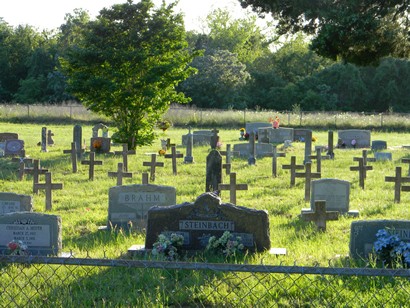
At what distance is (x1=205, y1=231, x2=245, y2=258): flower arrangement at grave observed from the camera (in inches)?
351

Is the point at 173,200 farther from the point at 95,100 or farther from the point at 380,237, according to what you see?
the point at 95,100

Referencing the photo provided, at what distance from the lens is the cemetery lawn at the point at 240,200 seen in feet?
31.2

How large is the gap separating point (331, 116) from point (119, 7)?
25.1 metres

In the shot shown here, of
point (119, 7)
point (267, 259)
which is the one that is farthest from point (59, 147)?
point (267, 259)

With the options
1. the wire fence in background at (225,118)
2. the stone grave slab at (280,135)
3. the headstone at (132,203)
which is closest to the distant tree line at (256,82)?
the wire fence in background at (225,118)

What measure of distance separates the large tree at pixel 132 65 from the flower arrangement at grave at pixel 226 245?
60.1ft

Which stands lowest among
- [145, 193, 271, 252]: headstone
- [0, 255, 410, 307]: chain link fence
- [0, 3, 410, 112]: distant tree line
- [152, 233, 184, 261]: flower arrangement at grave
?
[0, 255, 410, 307]: chain link fence

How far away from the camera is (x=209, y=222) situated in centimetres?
929

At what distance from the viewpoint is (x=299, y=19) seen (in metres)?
19.3

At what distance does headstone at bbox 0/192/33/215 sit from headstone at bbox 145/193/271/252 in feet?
9.58

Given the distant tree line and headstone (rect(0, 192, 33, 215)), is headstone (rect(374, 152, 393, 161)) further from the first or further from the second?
the distant tree line

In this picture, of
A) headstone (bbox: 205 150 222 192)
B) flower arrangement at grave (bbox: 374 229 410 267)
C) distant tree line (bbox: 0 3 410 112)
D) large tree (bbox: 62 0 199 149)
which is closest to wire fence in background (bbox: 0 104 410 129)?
distant tree line (bbox: 0 3 410 112)

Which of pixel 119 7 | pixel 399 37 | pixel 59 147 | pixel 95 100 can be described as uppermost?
pixel 119 7

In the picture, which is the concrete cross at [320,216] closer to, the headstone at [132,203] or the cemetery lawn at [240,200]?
the cemetery lawn at [240,200]
